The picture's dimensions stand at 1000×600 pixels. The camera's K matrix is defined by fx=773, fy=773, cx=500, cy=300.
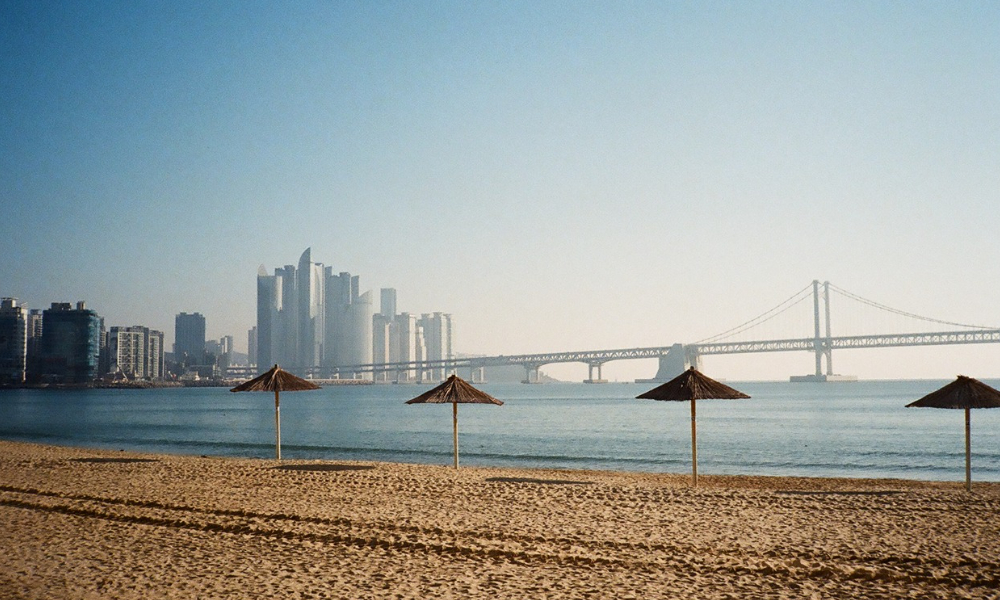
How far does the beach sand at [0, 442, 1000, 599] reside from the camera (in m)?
5.54

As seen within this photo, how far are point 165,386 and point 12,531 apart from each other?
522 ft

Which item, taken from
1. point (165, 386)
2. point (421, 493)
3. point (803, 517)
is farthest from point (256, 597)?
point (165, 386)

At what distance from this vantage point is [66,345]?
431 feet

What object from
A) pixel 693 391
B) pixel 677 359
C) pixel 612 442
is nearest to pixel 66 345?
pixel 677 359

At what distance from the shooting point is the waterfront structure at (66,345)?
130 meters

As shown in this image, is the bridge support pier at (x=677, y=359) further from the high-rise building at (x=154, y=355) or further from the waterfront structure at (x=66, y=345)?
the high-rise building at (x=154, y=355)

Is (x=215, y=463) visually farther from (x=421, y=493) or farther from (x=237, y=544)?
(x=237, y=544)

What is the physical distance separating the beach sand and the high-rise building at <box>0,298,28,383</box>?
5533 inches

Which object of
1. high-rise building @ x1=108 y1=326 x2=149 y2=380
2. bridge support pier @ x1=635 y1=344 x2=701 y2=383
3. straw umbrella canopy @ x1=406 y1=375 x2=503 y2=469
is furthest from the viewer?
high-rise building @ x1=108 y1=326 x2=149 y2=380

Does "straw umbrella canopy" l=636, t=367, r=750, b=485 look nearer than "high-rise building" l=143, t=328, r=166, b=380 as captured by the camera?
Yes

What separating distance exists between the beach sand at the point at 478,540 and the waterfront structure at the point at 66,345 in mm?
135959

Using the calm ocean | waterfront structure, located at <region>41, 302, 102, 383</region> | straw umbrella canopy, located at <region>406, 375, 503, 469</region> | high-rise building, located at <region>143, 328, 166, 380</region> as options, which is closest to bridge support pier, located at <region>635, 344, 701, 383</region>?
the calm ocean

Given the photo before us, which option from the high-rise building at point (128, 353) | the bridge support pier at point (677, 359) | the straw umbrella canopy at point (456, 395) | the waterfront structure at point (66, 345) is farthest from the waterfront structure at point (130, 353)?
the straw umbrella canopy at point (456, 395)

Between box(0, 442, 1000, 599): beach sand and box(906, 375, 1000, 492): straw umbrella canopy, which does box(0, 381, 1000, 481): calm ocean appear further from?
box(0, 442, 1000, 599): beach sand
